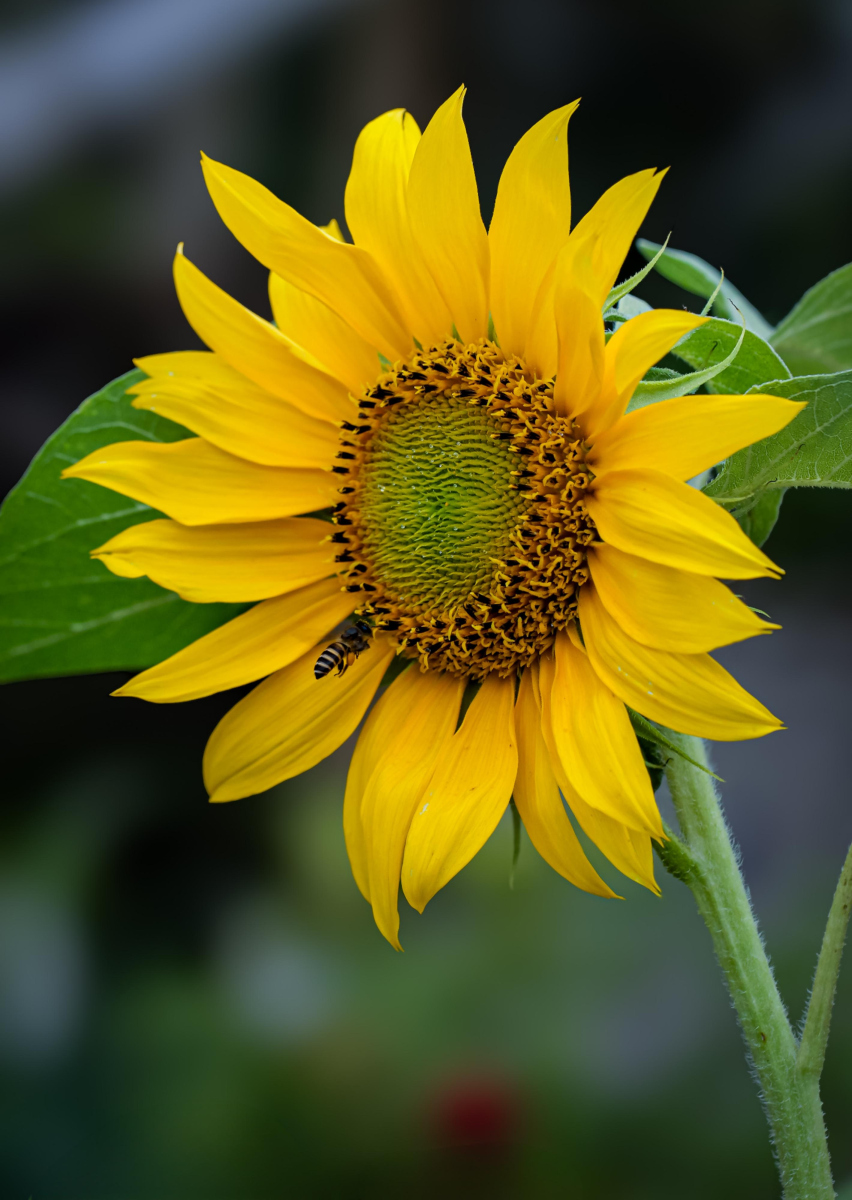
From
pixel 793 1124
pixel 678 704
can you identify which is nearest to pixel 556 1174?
pixel 793 1124

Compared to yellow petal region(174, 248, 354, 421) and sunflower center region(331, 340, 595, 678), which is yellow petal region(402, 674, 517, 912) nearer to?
sunflower center region(331, 340, 595, 678)

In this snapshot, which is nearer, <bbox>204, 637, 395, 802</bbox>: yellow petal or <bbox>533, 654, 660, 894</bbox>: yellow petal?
<bbox>533, 654, 660, 894</bbox>: yellow petal

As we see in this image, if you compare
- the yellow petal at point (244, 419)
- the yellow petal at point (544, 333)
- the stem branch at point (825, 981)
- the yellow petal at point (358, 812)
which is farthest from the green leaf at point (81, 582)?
the stem branch at point (825, 981)

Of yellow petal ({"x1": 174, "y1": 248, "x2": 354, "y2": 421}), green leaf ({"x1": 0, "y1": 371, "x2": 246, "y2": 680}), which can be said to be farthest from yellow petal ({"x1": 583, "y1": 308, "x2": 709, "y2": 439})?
green leaf ({"x1": 0, "y1": 371, "x2": 246, "y2": 680})

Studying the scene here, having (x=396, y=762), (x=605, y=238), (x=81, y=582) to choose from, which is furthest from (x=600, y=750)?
(x=81, y=582)

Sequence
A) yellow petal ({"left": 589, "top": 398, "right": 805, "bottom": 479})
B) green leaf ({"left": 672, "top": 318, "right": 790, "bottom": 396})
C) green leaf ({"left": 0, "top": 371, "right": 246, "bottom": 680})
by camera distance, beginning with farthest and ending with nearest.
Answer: green leaf ({"left": 0, "top": 371, "right": 246, "bottom": 680}) → green leaf ({"left": 672, "top": 318, "right": 790, "bottom": 396}) → yellow petal ({"left": 589, "top": 398, "right": 805, "bottom": 479})

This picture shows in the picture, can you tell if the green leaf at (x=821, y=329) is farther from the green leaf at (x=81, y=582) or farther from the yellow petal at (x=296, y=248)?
the green leaf at (x=81, y=582)
